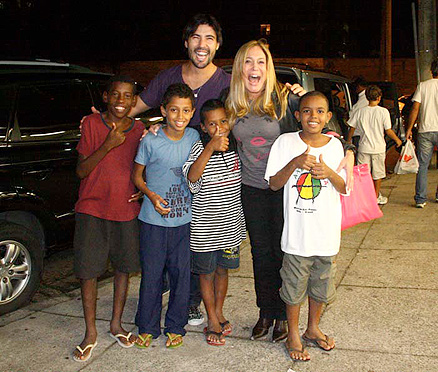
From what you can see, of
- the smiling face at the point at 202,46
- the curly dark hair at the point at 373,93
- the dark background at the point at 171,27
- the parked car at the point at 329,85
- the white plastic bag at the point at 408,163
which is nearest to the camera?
the smiling face at the point at 202,46

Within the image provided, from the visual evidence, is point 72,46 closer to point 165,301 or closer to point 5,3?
point 5,3

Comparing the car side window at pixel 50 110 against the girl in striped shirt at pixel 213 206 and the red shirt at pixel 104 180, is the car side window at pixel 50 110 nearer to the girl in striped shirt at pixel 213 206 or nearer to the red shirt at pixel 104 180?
the red shirt at pixel 104 180

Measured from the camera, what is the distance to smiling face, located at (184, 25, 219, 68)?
12.7ft

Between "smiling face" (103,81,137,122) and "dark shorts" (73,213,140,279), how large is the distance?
69 cm

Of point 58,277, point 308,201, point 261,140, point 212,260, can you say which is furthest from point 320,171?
point 58,277

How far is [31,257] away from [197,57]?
2.15 meters

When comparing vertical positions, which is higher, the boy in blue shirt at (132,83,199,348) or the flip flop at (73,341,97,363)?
the boy in blue shirt at (132,83,199,348)

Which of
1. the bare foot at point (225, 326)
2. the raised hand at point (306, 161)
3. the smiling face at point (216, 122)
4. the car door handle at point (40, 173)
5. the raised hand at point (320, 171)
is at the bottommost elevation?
the bare foot at point (225, 326)

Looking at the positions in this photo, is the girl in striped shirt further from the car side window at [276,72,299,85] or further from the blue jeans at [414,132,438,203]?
the blue jeans at [414,132,438,203]

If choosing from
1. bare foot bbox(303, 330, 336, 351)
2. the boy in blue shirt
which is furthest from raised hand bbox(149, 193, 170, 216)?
bare foot bbox(303, 330, 336, 351)

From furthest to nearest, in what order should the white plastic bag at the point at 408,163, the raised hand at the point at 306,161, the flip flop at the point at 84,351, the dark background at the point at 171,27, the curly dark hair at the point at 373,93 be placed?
the dark background at the point at 171,27 → the curly dark hair at the point at 373,93 → the white plastic bag at the point at 408,163 → the flip flop at the point at 84,351 → the raised hand at the point at 306,161

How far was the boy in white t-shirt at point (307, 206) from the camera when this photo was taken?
343cm

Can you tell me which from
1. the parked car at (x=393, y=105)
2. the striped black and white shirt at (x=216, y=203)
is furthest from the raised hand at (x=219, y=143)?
the parked car at (x=393, y=105)

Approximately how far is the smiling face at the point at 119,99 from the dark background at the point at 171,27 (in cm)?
775
